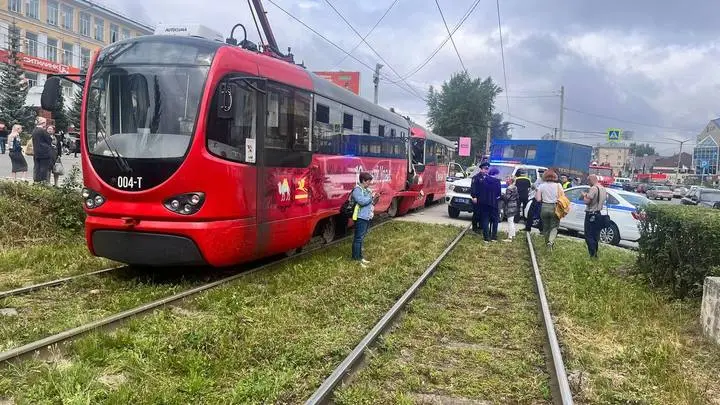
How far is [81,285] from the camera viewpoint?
22.8 feet

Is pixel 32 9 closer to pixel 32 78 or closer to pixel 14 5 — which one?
pixel 14 5

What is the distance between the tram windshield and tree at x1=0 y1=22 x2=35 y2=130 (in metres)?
40.3

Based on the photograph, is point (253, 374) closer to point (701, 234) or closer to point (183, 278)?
point (183, 278)

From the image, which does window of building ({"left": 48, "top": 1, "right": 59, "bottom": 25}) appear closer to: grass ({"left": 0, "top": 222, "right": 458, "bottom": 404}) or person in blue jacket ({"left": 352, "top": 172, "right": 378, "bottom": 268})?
person in blue jacket ({"left": 352, "top": 172, "right": 378, "bottom": 268})

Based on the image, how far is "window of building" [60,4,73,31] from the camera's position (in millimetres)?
56031

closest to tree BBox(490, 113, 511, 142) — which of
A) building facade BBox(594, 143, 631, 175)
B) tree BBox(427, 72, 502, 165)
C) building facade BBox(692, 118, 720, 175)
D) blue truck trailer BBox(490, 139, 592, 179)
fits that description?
tree BBox(427, 72, 502, 165)

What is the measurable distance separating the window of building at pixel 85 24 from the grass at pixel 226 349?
59472 millimetres

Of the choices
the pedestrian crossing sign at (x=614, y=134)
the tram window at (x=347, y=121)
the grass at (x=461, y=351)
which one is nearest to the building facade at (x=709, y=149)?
the pedestrian crossing sign at (x=614, y=134)

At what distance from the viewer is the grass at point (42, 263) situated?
24.0 ft

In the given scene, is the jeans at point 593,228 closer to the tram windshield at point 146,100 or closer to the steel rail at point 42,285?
the tram windshield at point 146,100

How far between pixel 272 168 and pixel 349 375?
13.4ft

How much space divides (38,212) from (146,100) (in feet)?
13.5

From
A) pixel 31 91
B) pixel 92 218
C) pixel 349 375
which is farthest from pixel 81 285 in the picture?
pixel 31 91

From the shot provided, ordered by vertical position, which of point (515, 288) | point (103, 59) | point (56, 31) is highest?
point (56, 31)
